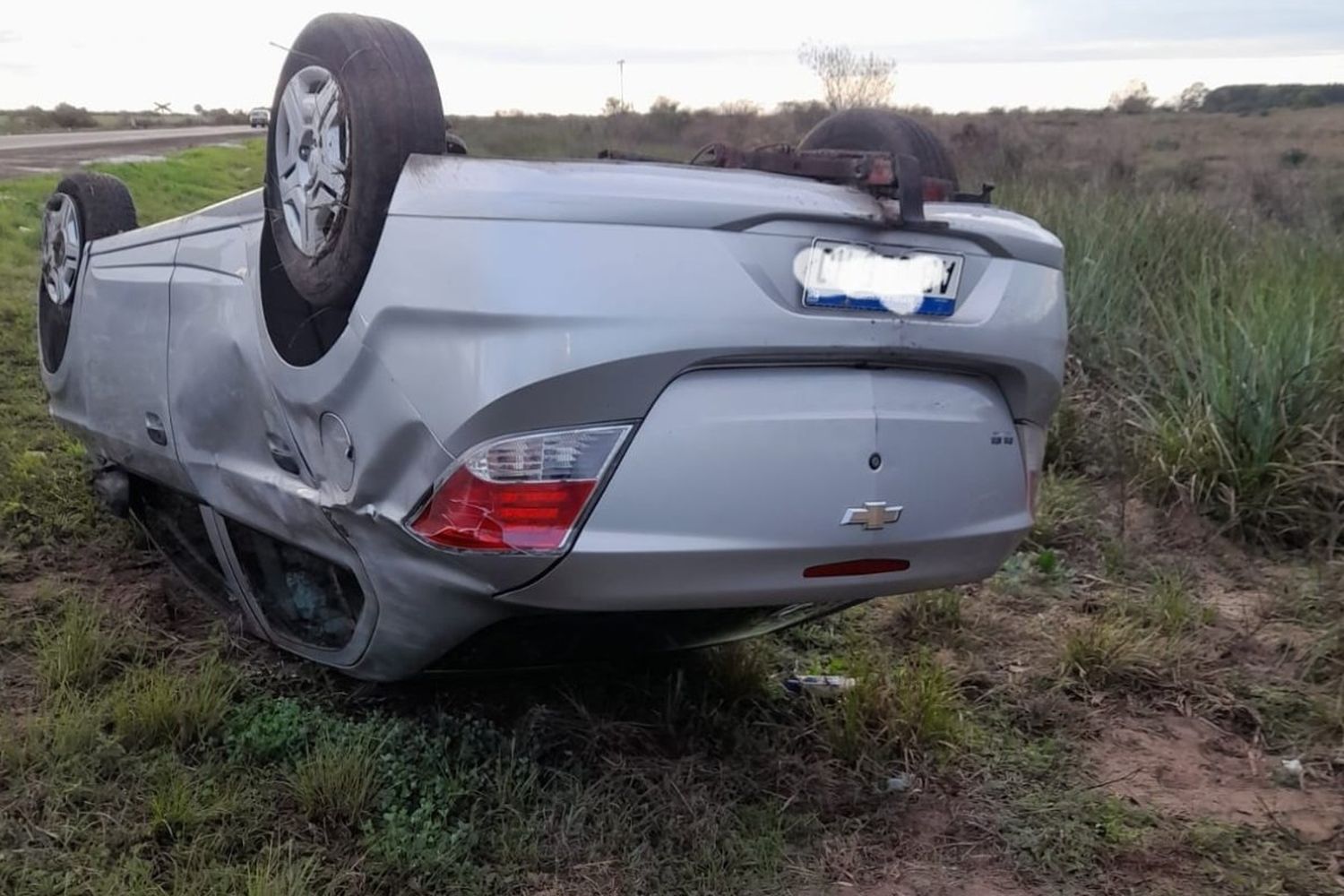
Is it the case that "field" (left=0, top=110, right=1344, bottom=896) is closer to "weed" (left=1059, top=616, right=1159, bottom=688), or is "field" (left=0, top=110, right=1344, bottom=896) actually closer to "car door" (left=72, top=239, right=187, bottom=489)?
"weed" (left=1059, top=616, right=1159, bottom=688)

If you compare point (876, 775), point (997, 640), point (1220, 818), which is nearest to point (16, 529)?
point (876, 775)

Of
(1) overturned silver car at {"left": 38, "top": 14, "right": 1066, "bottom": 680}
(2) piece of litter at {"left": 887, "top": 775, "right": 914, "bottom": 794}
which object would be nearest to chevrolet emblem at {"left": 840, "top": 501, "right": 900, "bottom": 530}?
(1) overturned silver car at {"left": 38, "top": 14, "right": 1066, "bottom": 680}

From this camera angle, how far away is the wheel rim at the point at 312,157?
2383 mm

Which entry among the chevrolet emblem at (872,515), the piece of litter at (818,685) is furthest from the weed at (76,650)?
the chevrolet emblem at (872,515)

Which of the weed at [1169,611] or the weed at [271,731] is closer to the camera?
the weed at [271,731]

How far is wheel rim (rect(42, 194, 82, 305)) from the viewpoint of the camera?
152 inches

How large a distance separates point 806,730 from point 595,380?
1.42 meters

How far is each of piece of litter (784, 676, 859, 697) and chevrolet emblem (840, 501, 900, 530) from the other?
1.14 metres

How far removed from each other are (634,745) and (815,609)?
1.81ft

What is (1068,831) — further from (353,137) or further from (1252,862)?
(353,137)

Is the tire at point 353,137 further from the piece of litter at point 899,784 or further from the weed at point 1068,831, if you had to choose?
the weed at point 1068,831

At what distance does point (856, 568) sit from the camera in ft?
7.79

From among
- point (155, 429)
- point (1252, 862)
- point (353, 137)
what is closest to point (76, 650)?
point (155, 429)

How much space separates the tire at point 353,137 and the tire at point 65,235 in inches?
66.0
